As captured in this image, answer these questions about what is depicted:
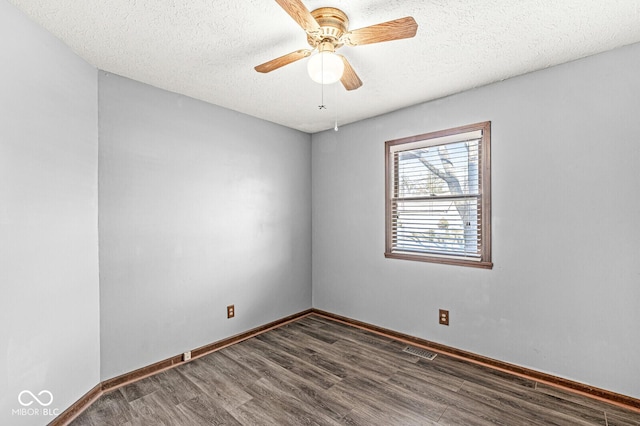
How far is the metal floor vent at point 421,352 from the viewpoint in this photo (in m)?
2.79

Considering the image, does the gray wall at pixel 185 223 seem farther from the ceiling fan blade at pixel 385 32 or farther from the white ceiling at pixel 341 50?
the ceiling fan blade at pixel 385 32

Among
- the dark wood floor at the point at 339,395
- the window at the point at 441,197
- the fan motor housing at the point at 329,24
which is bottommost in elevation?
the dark wood floor at the point at 339,395

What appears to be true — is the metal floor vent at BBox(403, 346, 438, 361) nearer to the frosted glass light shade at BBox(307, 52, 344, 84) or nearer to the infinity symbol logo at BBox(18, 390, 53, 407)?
the frosted glass light shade at BBox(307, 52, 344, 84)

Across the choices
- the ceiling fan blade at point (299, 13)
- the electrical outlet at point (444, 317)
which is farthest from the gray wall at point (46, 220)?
the electrical outlet at point (444, 317)

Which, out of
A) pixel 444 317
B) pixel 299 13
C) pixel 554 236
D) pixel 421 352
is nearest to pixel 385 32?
pixel 299 13

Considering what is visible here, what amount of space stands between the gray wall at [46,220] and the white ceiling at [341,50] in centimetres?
24

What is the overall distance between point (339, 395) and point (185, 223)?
1957 millimetres

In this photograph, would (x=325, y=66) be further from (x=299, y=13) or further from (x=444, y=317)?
(x=444, y=317)

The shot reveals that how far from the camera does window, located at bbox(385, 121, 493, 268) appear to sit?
2.69 metres

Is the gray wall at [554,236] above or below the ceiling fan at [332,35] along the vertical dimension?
below

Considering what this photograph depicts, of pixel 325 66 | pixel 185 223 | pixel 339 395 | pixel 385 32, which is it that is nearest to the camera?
pixel 385 32

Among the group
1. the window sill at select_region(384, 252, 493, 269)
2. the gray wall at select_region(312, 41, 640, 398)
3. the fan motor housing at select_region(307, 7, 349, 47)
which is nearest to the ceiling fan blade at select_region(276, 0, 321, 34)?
the fan motor housing at select_region(307, 7, 349, 47)

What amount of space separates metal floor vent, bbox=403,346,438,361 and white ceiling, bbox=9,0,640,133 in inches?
96.0

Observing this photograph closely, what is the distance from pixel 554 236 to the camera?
2307 mm
